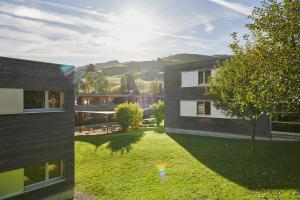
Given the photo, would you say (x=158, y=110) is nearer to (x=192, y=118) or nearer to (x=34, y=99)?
(x=192, y=118)

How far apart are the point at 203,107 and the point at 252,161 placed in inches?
451

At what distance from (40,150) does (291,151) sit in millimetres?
18394

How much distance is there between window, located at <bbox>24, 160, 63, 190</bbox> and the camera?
1299 centimetres

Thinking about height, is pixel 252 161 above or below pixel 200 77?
below

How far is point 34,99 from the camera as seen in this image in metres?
13.4

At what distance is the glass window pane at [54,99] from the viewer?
14120 mm

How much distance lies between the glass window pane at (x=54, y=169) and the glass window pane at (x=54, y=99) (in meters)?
3.24

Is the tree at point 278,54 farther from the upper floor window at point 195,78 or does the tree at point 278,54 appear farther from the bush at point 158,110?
the bush at point 158,110

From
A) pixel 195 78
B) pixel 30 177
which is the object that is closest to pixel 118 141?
pixel 195 78

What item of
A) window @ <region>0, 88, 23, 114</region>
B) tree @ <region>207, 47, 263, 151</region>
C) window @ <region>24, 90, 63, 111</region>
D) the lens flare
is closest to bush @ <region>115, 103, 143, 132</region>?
tree @ <region>207, 47, 263, 151</region>

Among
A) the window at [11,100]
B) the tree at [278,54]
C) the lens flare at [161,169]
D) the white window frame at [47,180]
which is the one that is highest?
the tree at [278,54]

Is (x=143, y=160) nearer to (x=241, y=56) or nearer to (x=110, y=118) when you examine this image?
(x=241, y=56)

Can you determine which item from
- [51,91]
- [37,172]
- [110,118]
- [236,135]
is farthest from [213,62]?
[110,118]

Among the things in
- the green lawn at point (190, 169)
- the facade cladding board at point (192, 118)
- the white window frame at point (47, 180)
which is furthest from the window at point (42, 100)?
the facade cladding board at point (192, 118)
